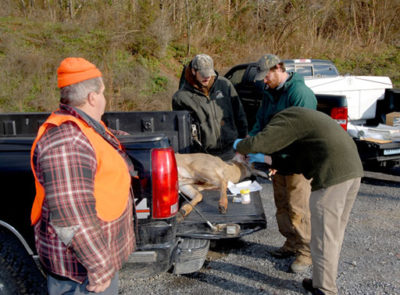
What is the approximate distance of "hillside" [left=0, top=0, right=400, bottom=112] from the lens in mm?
11797

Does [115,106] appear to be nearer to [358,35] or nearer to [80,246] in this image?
[80,246]

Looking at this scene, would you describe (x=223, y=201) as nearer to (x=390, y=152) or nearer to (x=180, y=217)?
(x=180, y=217)

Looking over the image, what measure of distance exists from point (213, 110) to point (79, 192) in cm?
308

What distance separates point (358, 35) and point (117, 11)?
469 inches

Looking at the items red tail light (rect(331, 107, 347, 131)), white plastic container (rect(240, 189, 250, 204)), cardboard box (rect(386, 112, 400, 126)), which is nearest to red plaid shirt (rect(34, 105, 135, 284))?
white plastic container (rect(240, 189, 250, 204))

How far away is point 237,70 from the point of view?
30.6ft

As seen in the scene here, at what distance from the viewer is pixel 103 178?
182 centimetres

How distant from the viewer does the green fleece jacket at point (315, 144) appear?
9.46 feet

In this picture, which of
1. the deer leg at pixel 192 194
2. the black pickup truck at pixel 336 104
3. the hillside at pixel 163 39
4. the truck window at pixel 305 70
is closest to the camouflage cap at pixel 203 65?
the black pickup truck at pixel 336 104

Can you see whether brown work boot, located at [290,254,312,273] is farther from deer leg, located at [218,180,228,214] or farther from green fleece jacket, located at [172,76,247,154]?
green fleece jacket, located at [172,76,247,154]

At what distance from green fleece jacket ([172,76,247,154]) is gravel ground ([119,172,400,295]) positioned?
122cm

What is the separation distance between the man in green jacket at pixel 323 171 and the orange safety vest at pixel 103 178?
4.68 ft

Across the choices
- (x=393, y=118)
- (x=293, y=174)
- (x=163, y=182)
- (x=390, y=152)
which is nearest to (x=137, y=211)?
(x=163, y=182)

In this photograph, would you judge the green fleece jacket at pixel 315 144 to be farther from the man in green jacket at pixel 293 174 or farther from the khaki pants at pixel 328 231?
the man in green jacket at pixel 293 174
